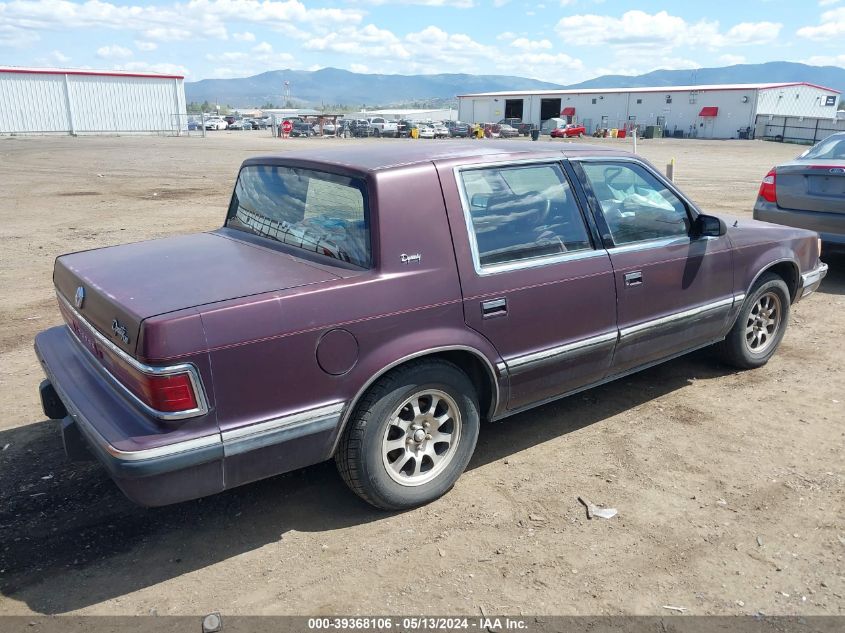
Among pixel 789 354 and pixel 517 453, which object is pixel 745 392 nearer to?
pixel 789 354

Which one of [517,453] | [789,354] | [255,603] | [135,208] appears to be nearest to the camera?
[255,603]

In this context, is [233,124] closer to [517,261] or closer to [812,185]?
[812,185]

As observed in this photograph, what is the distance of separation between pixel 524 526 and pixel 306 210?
205cm

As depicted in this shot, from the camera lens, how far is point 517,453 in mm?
4242

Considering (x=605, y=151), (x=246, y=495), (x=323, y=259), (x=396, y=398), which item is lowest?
(x=246, y=495)

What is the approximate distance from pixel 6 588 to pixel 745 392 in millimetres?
4761

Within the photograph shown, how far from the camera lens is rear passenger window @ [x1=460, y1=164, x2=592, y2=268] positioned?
3.68 m

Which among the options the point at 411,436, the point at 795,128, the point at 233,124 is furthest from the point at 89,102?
the point at 411,436

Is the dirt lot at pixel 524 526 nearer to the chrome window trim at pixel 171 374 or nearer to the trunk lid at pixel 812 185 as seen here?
the chrome window trim at pixel 171 374

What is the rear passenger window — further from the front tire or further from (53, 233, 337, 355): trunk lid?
(53, 233, 337, 355): trunk lid

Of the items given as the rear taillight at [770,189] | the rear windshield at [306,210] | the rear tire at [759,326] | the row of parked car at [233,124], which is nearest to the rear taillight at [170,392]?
the rear windshield at [306,210]

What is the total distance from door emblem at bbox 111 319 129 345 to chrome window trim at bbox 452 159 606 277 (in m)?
1.69

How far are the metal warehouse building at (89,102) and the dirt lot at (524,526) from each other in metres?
51.0

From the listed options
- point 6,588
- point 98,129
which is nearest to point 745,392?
point 6,588
